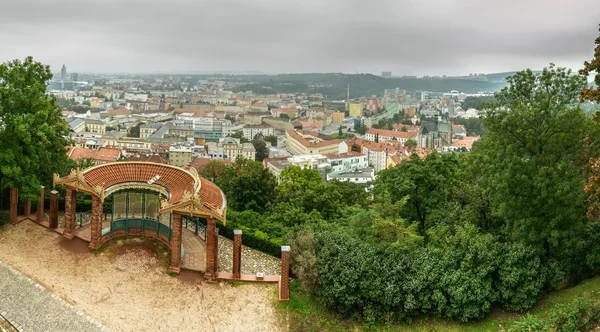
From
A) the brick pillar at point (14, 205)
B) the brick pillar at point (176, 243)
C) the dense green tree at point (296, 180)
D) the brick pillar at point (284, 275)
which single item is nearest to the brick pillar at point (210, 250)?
the brick pillar at point (176, 243)

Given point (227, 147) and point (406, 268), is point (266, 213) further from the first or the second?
point (227, 147)

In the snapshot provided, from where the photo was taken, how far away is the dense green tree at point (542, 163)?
14.7 meters

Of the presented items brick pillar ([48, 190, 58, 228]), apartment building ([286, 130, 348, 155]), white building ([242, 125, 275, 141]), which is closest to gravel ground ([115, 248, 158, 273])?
brick pillar ([48, 190, 58, 228])

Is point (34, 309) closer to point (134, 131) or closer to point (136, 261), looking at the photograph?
point (136, 261)

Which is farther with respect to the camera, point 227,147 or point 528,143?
point 227,147

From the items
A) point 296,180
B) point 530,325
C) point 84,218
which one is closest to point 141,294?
point 84,218

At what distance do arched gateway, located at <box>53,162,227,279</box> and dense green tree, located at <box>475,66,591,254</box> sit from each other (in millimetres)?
8618

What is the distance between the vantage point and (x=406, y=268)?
14969 mm

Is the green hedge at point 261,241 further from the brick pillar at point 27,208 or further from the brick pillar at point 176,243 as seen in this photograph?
the brick pillar at point 27,208

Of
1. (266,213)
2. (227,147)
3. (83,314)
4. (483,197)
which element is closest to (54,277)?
(83,314)

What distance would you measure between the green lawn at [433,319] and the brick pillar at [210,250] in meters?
2.45

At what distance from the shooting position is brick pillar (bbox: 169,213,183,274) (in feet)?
52.7

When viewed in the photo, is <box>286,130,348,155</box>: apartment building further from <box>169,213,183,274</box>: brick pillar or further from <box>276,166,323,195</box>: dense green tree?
<box>169,213,183,274</box>: brick pillar

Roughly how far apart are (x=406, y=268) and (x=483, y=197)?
5.01 m
